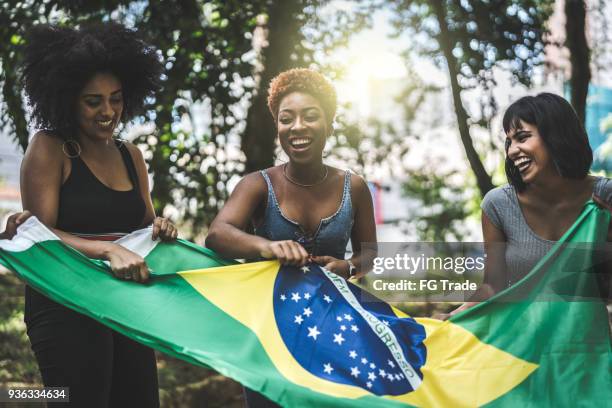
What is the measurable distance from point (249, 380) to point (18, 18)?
13.4 ft

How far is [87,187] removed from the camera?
9.92 feet

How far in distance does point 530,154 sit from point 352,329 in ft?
3.71

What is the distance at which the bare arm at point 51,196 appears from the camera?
2.92 metres

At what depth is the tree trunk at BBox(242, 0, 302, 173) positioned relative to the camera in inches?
241

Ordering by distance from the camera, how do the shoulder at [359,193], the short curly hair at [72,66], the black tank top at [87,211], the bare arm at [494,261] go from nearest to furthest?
the black tank top at [87,211]
the short curly hair at [72,66]
the bare arm at [494,261]
the shoulder at [359,193]

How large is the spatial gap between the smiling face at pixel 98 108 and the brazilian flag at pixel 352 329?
1.64 ft

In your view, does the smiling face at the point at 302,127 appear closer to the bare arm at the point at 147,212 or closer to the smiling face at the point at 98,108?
the bare arm at the point at 147,212

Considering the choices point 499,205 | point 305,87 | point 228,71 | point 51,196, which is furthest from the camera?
point 228,71

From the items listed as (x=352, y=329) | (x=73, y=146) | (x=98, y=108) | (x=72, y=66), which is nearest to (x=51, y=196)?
(x=73, y=146)

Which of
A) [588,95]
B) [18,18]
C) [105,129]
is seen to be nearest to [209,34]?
[18,18]

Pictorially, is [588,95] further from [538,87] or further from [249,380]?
[249,380]

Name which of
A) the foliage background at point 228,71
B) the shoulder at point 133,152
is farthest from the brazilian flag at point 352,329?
the foliage background at point 228,71

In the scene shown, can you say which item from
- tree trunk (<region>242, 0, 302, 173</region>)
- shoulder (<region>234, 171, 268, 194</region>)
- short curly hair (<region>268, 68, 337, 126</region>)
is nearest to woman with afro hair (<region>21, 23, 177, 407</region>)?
shoulder (<region>234, 171, 268, 194</region>)

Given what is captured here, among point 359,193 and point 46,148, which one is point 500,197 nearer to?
point 359,193
